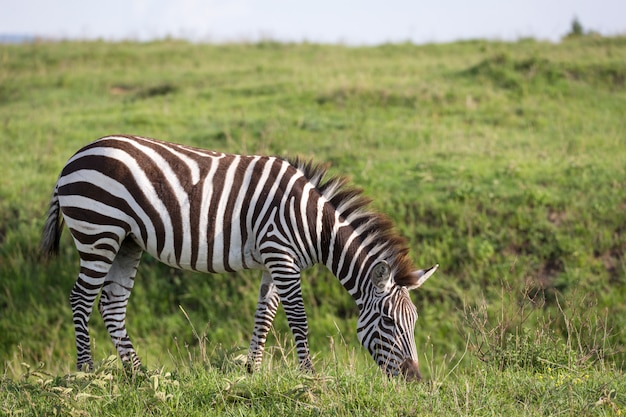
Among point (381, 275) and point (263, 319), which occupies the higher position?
point (381, 275)

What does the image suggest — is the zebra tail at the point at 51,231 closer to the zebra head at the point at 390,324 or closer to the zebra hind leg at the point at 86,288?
the zebra hind leg at the point at 86,288

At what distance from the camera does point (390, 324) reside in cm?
586

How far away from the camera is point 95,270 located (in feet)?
20.2

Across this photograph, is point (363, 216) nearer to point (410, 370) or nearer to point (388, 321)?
point (388, 321)

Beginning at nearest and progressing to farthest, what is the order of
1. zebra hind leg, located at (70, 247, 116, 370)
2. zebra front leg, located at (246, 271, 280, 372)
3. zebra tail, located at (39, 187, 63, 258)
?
zebra hind leg, located at (70, 247, 116, 370), zebra front leg, located at (246, 271, 280, 372), zebra tail, located at (39, 187, 63, 258)

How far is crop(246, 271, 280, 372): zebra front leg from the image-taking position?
6438mm

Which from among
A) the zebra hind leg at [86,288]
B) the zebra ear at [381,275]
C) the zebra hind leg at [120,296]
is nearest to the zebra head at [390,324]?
the zebra ear at [381,275]

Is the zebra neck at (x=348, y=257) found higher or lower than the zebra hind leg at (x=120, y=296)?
higher

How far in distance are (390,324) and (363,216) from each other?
0.96 metres

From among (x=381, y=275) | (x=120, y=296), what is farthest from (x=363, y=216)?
(x=120, y=296)

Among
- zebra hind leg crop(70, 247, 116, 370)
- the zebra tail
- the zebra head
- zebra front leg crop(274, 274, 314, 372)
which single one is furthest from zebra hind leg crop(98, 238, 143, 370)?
the zebra head

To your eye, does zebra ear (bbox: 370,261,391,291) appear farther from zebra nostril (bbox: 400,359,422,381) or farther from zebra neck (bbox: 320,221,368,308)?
zebra nostril (bbox: 400,359,422,381)

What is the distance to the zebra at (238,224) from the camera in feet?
19.6

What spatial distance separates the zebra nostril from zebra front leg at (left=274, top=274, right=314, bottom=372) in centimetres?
75
